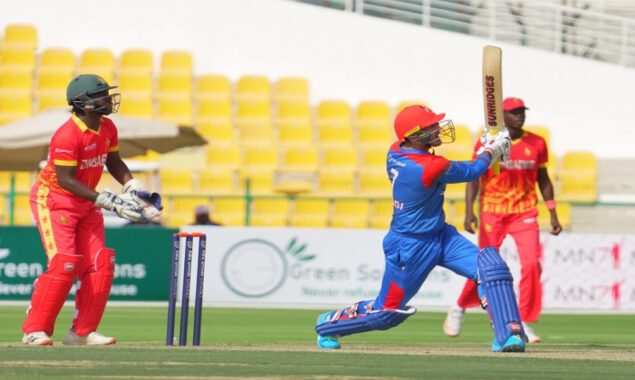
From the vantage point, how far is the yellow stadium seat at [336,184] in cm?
2111

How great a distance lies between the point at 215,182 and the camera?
21312mm

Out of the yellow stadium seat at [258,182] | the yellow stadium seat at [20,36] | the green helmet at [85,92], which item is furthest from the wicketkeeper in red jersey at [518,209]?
the yellow stadium seat at [20,36]

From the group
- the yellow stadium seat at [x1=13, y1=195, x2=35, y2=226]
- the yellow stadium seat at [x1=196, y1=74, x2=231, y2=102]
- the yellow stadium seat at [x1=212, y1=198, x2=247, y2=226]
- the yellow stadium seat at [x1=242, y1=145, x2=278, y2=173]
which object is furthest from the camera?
the yellow stadium seat at [x1=196, y1=74, x2=231, y2=102]

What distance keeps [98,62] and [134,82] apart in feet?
2.66

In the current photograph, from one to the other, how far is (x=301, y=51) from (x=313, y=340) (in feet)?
45.6

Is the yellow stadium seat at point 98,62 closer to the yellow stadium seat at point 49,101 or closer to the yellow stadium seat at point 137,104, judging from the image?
the yellow stadium seat at point 137,104

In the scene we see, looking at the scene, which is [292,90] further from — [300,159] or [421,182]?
[421,182]

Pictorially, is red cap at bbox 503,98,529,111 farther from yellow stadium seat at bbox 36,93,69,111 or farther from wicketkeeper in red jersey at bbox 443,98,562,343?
yellow stadium seat at bbox 36,93,69,111

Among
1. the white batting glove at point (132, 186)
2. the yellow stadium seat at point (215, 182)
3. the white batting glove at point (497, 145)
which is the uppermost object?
the yellow stadium seat at point (215, 182)

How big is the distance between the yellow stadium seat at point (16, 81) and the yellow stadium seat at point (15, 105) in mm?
238

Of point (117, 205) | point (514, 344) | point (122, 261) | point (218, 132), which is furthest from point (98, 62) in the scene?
point (514, 344)

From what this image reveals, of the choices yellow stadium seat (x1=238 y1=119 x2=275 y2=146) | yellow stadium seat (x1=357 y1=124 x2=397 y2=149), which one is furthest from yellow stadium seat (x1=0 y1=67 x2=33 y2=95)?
yellow stadium seat (x1=357 y1=124 x2=397 y2=149)

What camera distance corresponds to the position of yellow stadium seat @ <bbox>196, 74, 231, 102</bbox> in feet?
76.6

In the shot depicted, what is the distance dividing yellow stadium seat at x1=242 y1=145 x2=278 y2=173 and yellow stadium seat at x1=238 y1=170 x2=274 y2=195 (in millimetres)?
202
